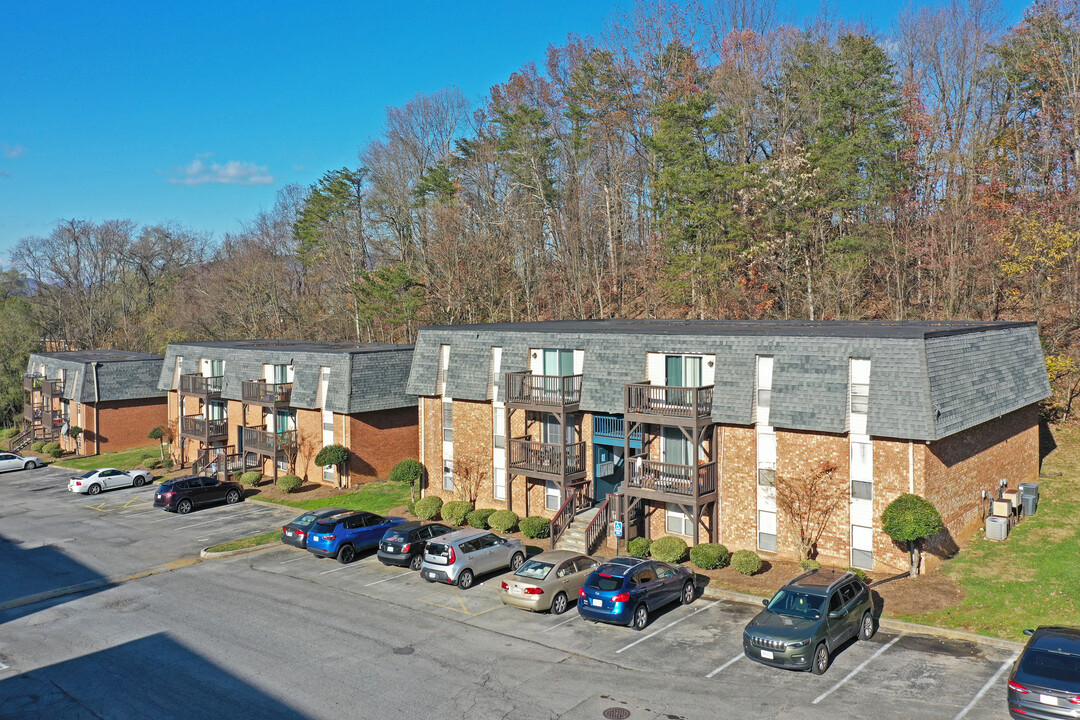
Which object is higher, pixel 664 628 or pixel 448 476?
pixel 448 476

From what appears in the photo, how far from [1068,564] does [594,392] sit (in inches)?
625

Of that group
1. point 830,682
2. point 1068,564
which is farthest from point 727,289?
point 830,682

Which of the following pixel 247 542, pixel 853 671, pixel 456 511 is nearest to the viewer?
pixel 853 671

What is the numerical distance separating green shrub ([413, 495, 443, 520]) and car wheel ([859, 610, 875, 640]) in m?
18.7

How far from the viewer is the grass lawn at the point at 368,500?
Answer: 3609 centimetres

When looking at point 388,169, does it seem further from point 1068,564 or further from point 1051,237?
point 1068,564

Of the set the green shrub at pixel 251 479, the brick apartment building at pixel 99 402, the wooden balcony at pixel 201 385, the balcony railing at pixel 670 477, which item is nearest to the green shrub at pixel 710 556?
the balcony railing at pixel 670 477

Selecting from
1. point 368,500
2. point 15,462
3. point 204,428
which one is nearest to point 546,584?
point 368,500

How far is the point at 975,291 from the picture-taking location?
4031 cm

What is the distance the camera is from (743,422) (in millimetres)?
25000

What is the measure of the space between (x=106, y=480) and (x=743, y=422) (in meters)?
38.2

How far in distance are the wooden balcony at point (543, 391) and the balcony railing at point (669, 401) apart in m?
2.86

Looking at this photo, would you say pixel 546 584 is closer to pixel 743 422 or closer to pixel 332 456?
pixel 743 422

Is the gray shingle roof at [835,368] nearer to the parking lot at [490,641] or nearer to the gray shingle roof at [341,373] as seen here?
the parking lot at [490,641]
